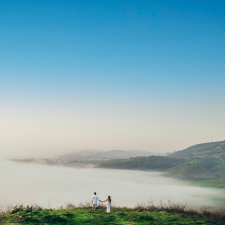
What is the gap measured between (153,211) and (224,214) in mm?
8152

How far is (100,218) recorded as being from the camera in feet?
81.5

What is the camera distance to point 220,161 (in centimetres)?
17675

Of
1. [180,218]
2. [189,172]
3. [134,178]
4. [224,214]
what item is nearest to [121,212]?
[180,218]

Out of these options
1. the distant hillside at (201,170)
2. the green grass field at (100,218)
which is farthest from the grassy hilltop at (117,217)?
→ the distant hillside at (201,170)

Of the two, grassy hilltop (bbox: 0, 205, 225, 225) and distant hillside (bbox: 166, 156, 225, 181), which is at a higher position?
grassy hilltop (bbox: 0, 205, 225, 225)

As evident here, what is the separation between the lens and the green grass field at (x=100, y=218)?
77.2ft

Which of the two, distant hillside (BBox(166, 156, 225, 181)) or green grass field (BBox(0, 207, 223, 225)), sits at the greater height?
green grass field (BBox(0, 207, 223, 225))

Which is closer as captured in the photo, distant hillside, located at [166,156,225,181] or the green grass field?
the green grass field

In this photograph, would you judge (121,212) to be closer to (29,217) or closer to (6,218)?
(29,217)

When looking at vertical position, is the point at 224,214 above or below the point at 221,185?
above

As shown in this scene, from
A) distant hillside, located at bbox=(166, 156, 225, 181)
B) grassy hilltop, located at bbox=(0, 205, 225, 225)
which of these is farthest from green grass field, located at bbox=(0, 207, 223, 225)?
distant hillside, located at bbox=(166, 156, 225, 181)

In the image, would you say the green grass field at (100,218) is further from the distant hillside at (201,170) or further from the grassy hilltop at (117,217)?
the distant hillside at (201,170)

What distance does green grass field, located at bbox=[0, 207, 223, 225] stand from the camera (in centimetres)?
2353

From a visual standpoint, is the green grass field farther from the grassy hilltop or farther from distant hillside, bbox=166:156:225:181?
distant hillside, bbox=166:156:225:181
